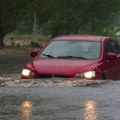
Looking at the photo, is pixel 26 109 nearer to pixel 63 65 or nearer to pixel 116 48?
pixel 63 65

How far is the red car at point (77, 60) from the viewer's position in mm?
13164

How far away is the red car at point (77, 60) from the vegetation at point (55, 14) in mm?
21958

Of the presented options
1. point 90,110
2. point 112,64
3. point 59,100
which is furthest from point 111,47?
point 90,110

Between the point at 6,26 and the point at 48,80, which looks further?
the point at 6,26

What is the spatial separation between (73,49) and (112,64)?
1057mm

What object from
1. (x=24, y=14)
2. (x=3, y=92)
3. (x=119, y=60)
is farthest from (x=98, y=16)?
(x=3, y=92)

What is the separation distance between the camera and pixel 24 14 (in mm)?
41844

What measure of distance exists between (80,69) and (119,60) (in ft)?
8.76

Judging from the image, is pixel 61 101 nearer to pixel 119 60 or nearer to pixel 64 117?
pixel 64 117

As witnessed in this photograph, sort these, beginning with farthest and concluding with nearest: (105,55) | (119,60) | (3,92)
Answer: (119,60) → (105,55) → (3,92)

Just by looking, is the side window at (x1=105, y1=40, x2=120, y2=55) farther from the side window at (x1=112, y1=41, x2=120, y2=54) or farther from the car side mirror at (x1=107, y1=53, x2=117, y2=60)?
the car side mirror at (x1=107, y1=53, x2=117, y2=60)

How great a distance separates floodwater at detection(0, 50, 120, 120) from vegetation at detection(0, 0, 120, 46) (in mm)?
25327

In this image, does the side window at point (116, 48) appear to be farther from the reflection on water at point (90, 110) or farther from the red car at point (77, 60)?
the reflection on water at point (90, 110)

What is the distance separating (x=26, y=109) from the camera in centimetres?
884
